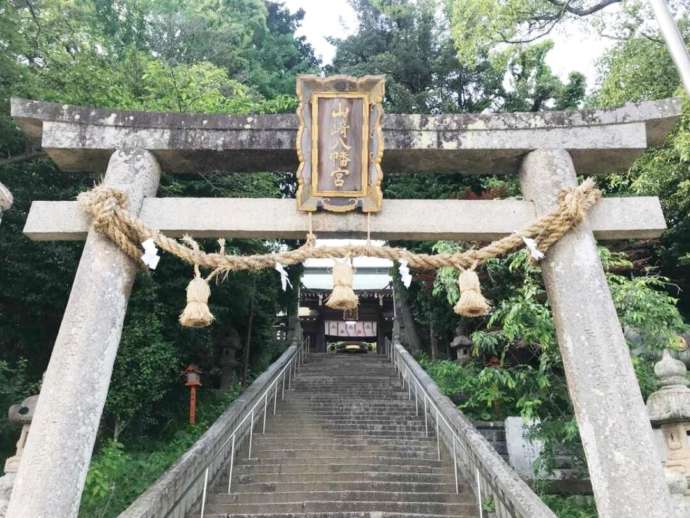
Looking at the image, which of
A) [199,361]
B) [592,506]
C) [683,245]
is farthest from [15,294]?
[683,245]

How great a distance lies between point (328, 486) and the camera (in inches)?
286

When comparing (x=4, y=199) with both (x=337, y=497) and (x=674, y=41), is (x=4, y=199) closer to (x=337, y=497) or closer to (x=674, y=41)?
(x=674, y=41)

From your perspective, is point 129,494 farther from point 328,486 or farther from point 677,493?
point 677,493

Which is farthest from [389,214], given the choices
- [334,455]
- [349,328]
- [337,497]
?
[349,328]

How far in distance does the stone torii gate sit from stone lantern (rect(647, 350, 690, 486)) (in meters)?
2.19

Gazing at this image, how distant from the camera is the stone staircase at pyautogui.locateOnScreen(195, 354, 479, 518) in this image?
664cm

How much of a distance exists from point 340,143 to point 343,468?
5.17 metres

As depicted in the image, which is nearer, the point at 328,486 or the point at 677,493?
the point at 677,493

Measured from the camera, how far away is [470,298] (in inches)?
151

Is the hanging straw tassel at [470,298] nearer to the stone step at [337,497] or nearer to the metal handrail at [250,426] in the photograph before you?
the stone step at [337,497]

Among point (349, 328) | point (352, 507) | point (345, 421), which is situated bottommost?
point (352, 507)

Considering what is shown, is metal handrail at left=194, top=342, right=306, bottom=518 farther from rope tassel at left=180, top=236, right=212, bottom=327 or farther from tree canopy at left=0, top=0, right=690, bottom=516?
rope tassel at left=180, top=236, right=212, bottom=327

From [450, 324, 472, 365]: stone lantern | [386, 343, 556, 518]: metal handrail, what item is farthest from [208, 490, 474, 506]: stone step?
[450, 324, 472, 365]: stone lantern

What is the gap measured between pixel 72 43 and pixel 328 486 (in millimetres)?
9483
